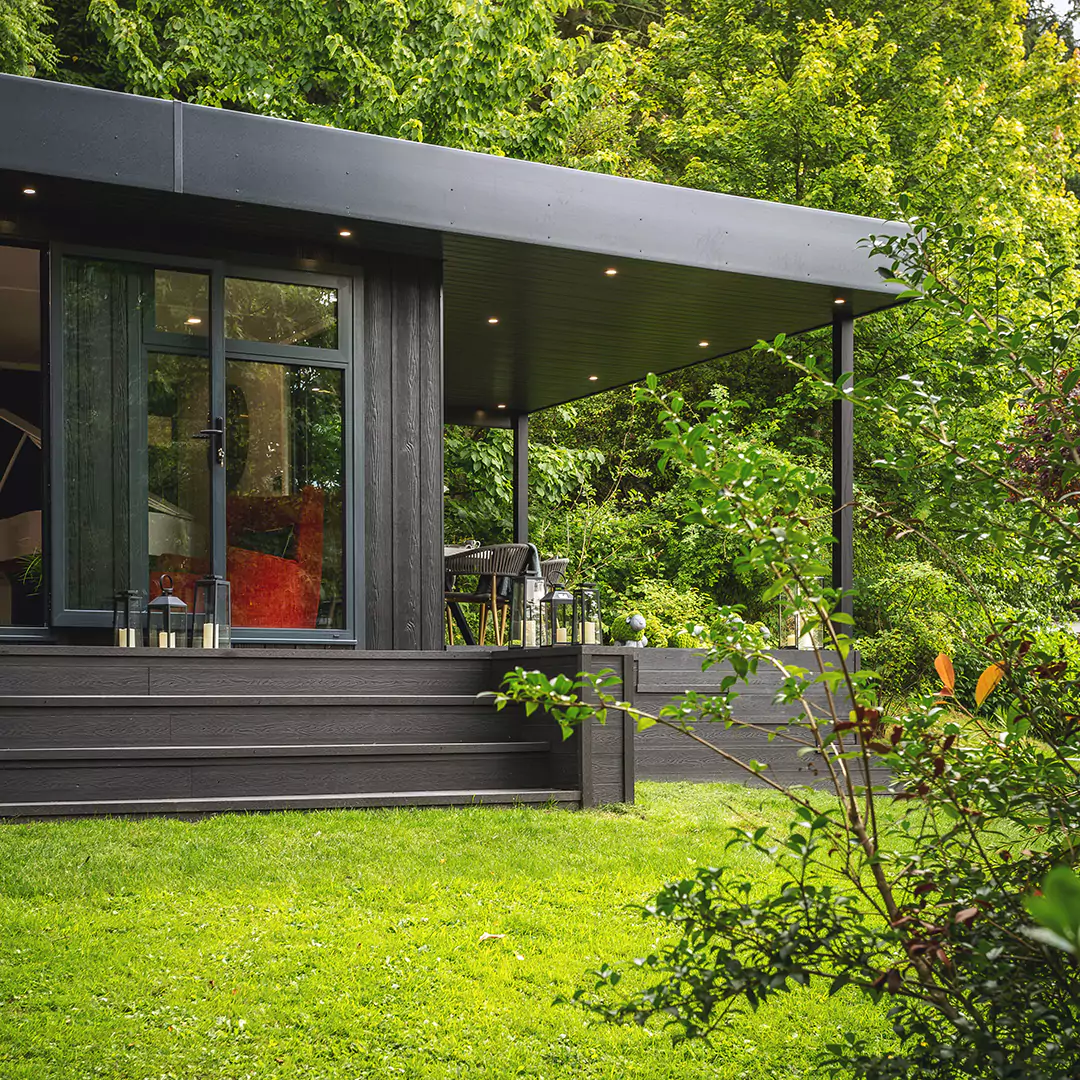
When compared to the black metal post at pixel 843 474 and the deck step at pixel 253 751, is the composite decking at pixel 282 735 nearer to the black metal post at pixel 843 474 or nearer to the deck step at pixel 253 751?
the deck step at pixel 253 751

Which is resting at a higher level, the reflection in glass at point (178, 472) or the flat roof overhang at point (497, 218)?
the flat roof overhang at point (497, 218)

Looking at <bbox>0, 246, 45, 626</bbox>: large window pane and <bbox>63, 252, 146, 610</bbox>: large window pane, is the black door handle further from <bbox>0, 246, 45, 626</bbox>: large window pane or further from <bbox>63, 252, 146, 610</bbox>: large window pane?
<bbox>0, 246, 45, 626</bbox>: large window pane

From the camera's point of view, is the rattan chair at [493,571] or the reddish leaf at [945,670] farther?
the rattan chair at [493,571]

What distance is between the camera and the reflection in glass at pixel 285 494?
6953 mm

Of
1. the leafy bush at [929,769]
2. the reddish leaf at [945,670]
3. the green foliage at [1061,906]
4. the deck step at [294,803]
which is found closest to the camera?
the green foliage at [1061,906]

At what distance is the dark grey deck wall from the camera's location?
727cm

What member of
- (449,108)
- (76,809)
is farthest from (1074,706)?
(449,108)

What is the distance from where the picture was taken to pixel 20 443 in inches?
386

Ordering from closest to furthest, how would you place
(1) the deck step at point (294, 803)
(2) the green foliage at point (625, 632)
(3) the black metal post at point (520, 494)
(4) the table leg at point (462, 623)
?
(1) the deck step at point (294, 803), (2) the green foliage at point (625, 632), (4) the table leg at point (462, 623), (3) the black metal post at point (520, 494)

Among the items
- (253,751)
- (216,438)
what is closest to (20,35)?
(216,438)

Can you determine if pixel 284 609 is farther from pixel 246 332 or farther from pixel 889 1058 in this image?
pixel 889 1058

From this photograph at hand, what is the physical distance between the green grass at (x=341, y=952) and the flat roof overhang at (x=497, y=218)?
10.2 ft

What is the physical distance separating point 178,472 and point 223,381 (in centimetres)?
54

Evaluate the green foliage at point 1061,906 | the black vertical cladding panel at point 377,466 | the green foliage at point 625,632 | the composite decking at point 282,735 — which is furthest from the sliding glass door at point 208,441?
the green foliage at point 1061,906
